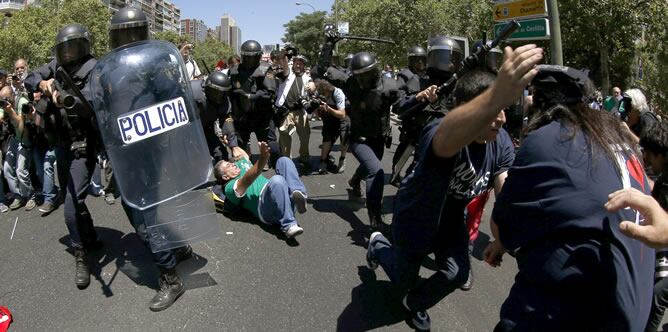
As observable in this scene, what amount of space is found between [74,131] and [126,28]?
2.84 feet

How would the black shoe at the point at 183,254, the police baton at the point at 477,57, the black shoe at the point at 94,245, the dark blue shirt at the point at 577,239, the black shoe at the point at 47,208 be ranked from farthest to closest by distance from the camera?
the black shoe at the point at 47,208 → the black shoe at the point at 94,245 → the black shoe at the point at 183,254 → the police baton at the point at 477,57 → the dark blue shirt at the point at 577,239

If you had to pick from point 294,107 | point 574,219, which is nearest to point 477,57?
point 574,219

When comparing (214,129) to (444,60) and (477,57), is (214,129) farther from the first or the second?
(477,57)

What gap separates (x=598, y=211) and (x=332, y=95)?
5.98 metres

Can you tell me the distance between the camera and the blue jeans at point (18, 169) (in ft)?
19.4

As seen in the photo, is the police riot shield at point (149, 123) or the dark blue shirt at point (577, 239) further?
the police riot shield at point (149, 123)

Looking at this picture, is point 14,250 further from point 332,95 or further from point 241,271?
point 332,95

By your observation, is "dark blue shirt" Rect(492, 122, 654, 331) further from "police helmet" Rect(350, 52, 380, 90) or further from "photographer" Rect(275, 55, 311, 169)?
"photographer" Rect(275, 55, 311, 169)

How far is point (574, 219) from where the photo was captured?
1595 millimetres

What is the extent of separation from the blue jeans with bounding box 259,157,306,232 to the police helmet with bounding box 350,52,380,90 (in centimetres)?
128

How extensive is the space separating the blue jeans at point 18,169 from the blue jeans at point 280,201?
3.05m

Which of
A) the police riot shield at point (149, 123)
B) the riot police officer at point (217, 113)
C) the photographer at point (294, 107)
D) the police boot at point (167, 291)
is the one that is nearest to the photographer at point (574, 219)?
the police riot shield at point (149, 123)

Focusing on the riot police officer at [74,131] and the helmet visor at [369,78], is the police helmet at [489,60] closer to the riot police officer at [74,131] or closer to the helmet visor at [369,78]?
the helmet visor at [369,78]

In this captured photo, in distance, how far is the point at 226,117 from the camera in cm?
616
